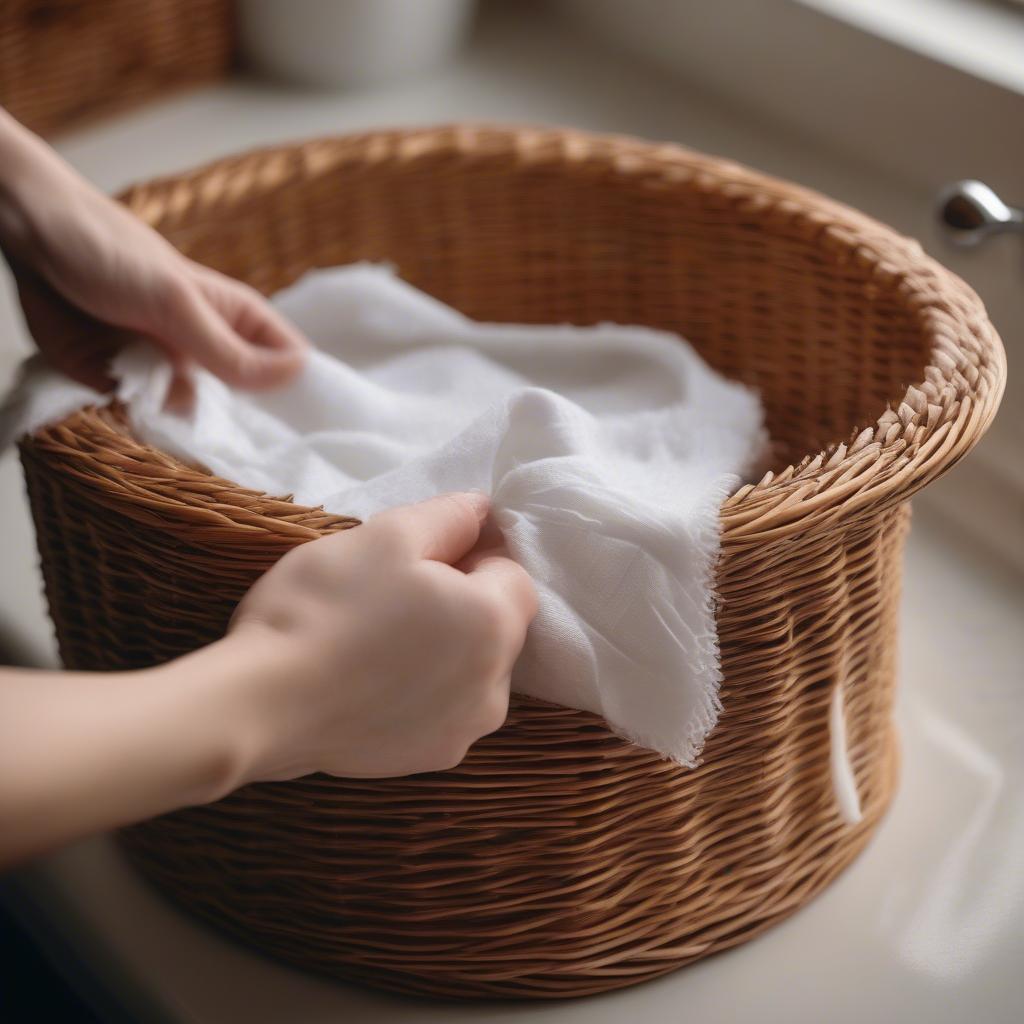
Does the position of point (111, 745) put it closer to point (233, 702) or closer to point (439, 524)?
point (233, 702)

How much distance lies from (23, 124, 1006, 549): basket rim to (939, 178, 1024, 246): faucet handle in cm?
3

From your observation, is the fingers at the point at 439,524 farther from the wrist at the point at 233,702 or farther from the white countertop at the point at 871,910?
the white countertop at the point at 871,910

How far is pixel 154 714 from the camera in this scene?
1.36 ft

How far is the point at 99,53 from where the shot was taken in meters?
1.26

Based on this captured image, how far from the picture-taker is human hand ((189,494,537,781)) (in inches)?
17.5

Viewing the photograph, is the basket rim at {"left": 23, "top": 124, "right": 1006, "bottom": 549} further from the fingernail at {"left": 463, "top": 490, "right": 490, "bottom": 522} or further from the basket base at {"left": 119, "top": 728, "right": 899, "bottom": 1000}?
the basket base at {"left": 119, "top": 728, "right": 899, "bottom": 1000}

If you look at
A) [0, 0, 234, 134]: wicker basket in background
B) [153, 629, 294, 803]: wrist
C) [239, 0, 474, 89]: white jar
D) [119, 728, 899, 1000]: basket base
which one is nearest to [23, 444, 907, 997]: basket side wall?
[119, 728, 899, 1000]: basket base

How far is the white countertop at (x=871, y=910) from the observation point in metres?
0.66

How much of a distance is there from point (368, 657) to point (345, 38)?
1.02m

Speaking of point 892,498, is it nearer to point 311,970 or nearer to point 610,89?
point 311,970

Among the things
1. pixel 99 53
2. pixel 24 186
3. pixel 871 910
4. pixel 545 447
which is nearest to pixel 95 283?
pixel 24 186

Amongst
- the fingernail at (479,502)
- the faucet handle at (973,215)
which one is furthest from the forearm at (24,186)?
the faucet handle at (973,215)

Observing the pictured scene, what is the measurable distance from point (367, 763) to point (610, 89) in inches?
40.1

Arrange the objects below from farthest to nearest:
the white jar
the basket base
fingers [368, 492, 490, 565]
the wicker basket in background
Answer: the white jar
the wicker basket in background
the basket base
fingers [368, 492, 490, 565]
